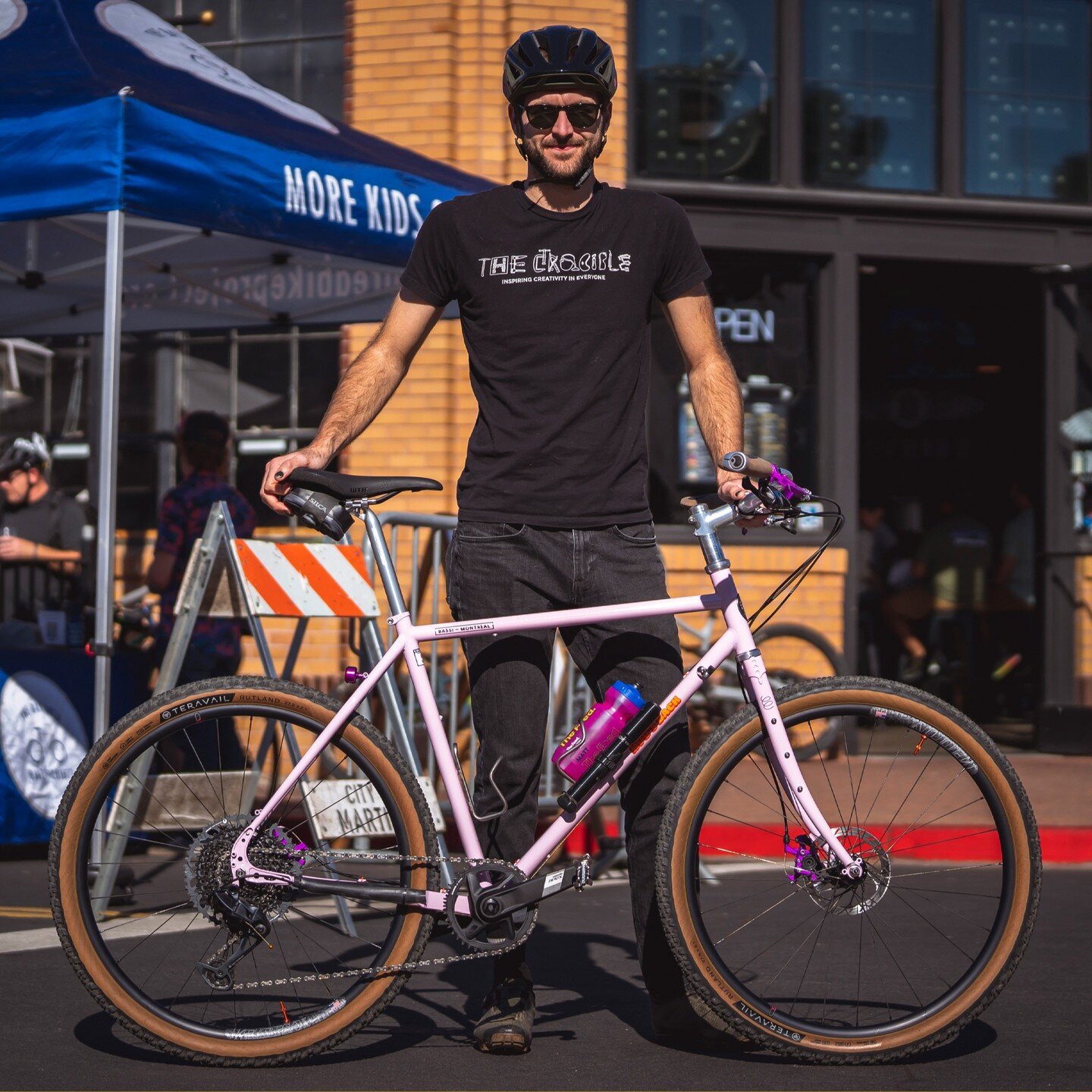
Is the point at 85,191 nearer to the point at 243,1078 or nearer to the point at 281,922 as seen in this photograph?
the point at 281,922

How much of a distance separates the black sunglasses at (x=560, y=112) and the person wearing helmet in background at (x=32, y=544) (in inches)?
189

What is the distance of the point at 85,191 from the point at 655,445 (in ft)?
16.0

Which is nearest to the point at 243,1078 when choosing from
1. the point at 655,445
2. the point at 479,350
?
the point at 479,350

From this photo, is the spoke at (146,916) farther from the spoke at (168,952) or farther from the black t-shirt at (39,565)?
the black t-shirt at (39,565)

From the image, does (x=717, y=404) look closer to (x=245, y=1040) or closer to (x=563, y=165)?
(x=563, y=165)

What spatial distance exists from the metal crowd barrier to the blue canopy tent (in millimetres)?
1193

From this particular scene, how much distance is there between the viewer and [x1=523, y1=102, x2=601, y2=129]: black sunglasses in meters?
3.91

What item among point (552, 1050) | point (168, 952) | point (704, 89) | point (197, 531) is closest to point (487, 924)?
point (552, 1050)

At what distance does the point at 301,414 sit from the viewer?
33.6ft

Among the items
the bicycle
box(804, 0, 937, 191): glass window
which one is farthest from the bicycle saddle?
box(804, 0, 937, 191): glass window

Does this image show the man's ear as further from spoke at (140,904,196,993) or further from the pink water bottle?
spoke at (140,904,196,993)

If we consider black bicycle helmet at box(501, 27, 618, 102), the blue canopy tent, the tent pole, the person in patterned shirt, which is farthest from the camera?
the person in patterned shirt

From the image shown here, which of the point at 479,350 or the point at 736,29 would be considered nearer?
the point at 479,350

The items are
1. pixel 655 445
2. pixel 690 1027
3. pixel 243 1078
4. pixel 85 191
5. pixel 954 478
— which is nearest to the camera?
pixel 243 1078
